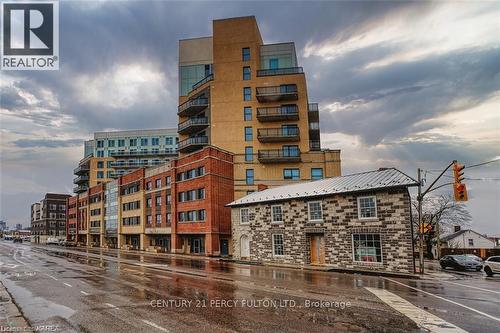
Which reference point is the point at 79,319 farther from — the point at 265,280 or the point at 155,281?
the point at 265,280

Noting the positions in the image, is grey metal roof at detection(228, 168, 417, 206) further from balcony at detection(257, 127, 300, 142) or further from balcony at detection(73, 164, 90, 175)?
balcony at detection(73, 164, 90, 175)

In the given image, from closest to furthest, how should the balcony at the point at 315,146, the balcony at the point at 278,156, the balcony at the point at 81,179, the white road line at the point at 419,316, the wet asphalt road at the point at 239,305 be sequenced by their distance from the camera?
Result: the white road line at the point at 419,316 < the wet asphalt road at the point at 239,305 < the balcony at the point at 278,156 < the balcony at the point at 315,146 < the balcony at the point at 81,179

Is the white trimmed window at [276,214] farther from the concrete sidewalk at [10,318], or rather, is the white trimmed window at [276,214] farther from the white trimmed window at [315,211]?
the concrete sidewalk at [10,318]

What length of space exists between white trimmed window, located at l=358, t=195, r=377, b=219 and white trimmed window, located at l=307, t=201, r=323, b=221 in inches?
140

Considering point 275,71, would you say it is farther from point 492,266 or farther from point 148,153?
point 148,153

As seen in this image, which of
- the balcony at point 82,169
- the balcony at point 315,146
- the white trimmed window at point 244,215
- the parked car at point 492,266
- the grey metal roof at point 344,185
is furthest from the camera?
the balcony at point 82,169

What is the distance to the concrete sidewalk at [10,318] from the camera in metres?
10.4

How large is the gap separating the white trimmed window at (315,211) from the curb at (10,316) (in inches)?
848

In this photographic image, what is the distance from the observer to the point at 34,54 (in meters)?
22.1

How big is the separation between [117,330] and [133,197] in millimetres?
58533

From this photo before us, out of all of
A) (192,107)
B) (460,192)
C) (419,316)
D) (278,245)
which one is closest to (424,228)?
(460,192)

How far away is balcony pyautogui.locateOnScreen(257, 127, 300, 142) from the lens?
52625mm

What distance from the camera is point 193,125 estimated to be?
56344mm

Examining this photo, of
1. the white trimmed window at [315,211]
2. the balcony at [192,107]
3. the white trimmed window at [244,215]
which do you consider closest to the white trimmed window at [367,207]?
the white trimmed window at [315,211]
